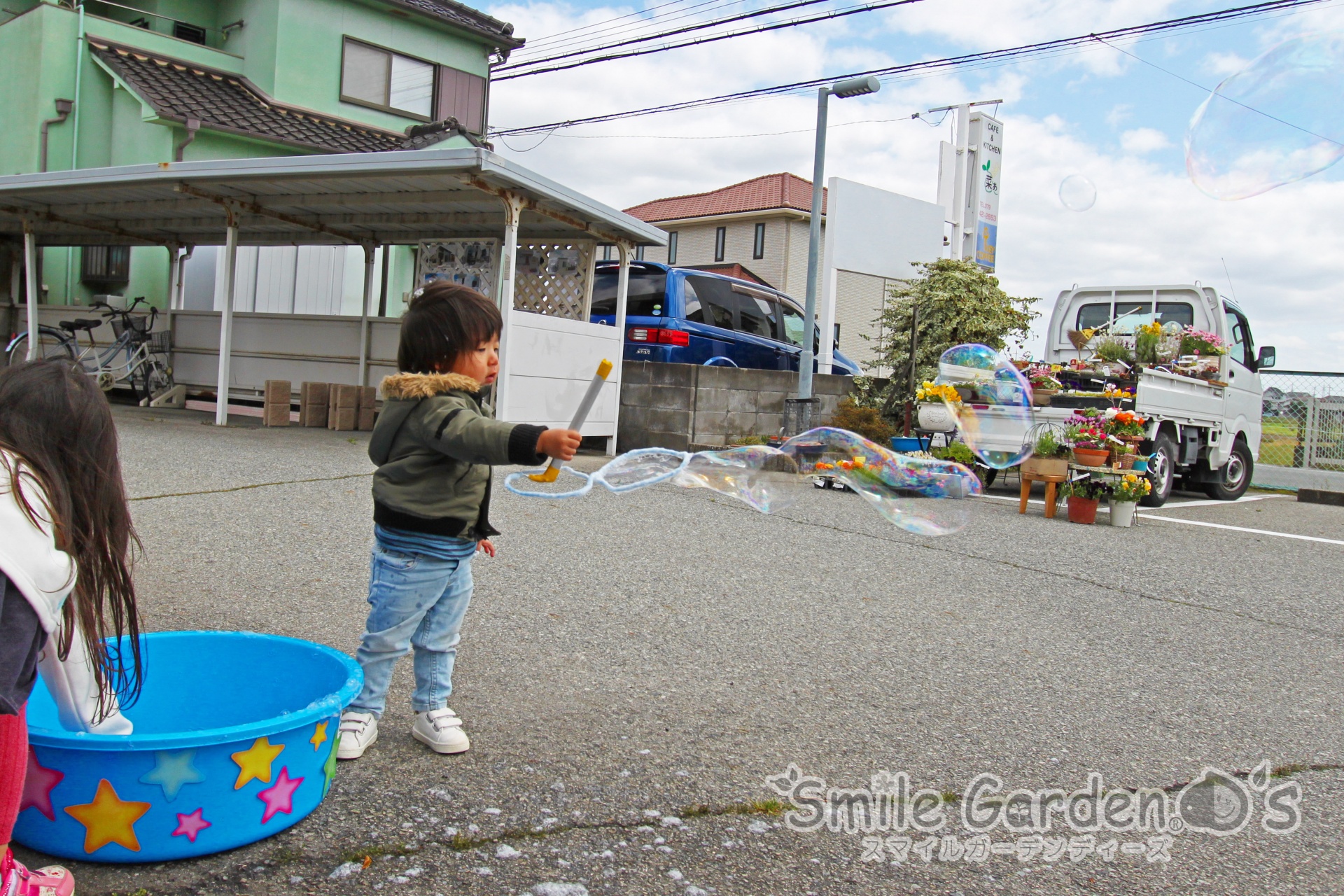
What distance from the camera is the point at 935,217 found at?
14.5 m

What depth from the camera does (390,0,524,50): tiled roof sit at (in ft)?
56.7

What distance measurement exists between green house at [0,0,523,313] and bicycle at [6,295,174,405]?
2424 mm

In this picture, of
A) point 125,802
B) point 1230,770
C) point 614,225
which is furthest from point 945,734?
point 614,225

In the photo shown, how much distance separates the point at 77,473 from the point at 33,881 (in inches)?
28.7

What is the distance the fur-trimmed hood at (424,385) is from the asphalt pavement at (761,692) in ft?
3.12

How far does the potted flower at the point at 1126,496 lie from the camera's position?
7.48 metres

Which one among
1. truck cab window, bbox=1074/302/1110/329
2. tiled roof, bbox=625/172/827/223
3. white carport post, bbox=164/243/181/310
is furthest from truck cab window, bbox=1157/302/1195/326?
tiled roof, bbox=625/172/827/223

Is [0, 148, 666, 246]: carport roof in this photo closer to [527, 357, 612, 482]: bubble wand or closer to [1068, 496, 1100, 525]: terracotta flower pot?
[1068, 496, 1100, 525]: terracotta flower pot

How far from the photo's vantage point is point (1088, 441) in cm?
768

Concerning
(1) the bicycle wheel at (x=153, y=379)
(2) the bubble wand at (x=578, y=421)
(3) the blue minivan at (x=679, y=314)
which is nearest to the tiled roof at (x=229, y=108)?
(1) the bicycle wheel at (x=153, y=379)

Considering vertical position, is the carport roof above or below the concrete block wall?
above

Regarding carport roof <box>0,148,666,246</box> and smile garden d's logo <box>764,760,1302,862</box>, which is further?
carport roof <box>0,148,666,246</box>

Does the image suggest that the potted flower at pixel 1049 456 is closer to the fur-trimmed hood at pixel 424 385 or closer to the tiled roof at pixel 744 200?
the fur-trimmed hood at pixel 424 385

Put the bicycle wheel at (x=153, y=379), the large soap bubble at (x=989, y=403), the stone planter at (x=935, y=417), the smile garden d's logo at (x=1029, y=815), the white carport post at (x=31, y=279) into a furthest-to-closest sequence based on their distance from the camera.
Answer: the bicycle wheel at (x=153, y=379)
the white carport post at (x=31, y=279)
the stone planter at (x=935, y=417)
the large soap bubble at (x=989, y=403)
the smile garden d's logo at (x=1029, y=815)
